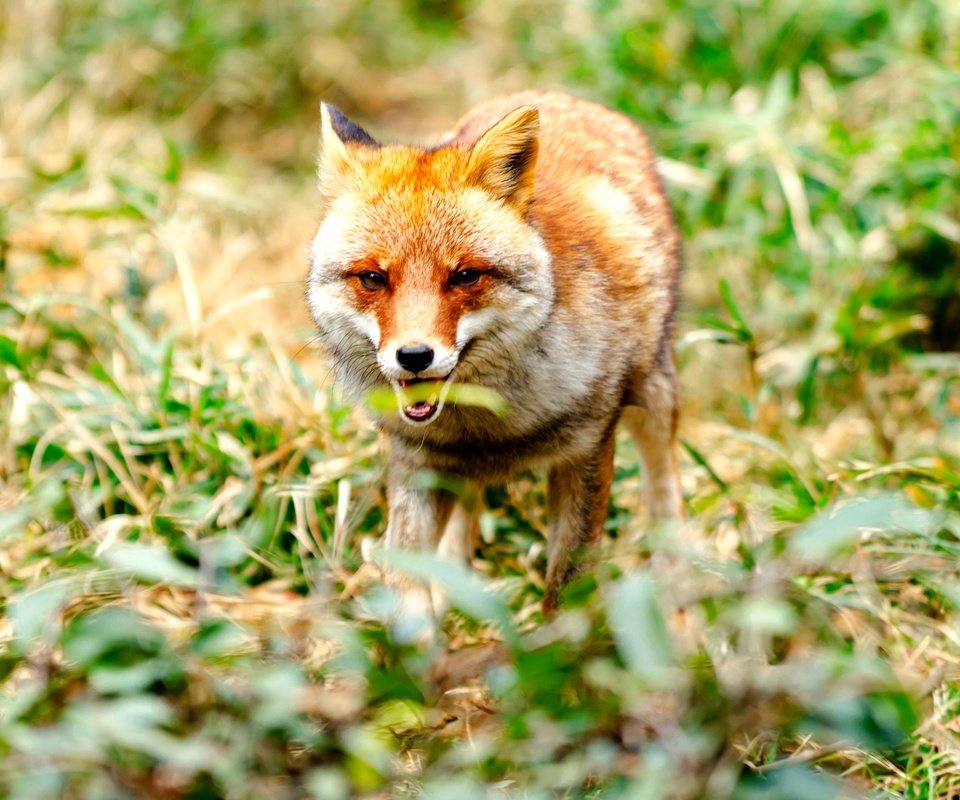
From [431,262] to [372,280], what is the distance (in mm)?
211

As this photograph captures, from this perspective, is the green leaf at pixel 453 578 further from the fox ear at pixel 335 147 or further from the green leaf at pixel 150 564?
the fox ear at pixel 335 147

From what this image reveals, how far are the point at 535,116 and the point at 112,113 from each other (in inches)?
228

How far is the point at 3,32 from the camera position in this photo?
8.59 meters

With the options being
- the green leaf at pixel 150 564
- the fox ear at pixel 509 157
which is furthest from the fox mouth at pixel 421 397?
the green leaf at pixel 150 564

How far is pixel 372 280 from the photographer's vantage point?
3.81m

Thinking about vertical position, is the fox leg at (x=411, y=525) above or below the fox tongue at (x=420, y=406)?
below

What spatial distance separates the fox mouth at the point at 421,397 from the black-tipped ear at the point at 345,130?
110 centimetres

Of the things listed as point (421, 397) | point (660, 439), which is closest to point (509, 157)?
point (421, 397)

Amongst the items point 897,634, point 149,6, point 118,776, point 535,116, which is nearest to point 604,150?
point 535,116

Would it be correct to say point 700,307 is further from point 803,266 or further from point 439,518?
point 439,518

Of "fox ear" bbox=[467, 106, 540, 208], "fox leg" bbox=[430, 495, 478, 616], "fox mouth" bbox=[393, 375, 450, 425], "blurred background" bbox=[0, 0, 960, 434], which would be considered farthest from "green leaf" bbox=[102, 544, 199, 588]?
"blurred background" bbox=[0, 0, 960, 434]

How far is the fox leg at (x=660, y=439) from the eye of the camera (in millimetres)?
4883

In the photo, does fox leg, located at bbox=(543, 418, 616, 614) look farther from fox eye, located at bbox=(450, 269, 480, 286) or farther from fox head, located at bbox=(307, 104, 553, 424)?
fox eye, located at bbox=(450, 269, 480, 286)

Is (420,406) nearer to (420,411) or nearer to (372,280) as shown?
(420,411)
